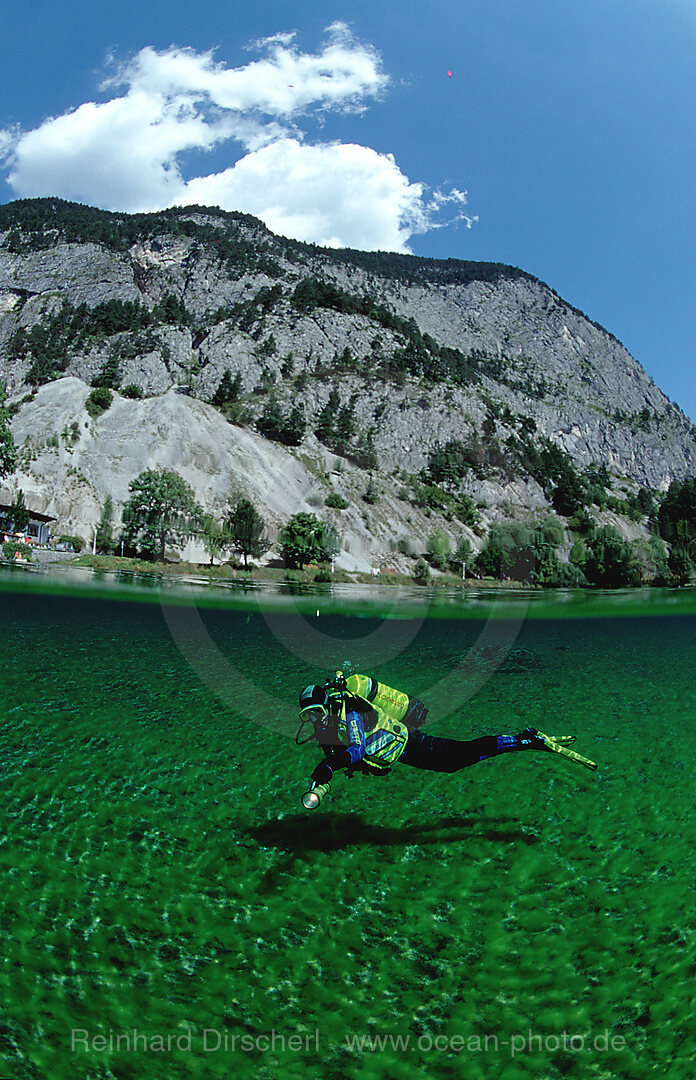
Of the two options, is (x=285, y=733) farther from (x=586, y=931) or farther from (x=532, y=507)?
(x=532, y=507)

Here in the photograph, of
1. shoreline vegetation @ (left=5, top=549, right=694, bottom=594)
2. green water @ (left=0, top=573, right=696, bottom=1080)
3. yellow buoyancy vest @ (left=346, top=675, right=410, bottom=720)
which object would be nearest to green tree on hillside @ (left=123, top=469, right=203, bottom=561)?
shoreline vegetation @ (left=5, top=549, right=694, bottom=594)

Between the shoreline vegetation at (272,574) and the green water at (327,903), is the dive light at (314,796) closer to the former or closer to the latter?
the green water at (327,903)

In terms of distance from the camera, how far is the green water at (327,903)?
456cm

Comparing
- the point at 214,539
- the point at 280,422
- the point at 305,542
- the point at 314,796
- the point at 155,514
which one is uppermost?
the point at 280,422

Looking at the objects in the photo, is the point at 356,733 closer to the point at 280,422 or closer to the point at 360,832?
the point at 360,832

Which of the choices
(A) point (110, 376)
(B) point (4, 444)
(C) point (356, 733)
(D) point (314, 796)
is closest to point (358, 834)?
(C) point (356, 733)

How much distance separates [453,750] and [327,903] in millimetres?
2394

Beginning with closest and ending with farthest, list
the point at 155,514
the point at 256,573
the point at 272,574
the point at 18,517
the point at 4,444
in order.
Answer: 1. the point at 4,444
2. the point at 18,517
3. the point at 256,573
4. the point at 272,574
5. the point at 155,514

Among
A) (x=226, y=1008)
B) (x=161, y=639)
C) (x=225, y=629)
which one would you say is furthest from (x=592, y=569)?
(x=226, y=1008)

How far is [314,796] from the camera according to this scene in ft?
18.6

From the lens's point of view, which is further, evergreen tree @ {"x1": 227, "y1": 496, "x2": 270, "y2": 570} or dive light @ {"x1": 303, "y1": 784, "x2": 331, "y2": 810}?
evergreen tree @ {"x1": 227, "y1": 496, "x2": 270, "y2": 570}

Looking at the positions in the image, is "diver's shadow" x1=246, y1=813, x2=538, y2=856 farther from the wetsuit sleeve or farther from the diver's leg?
the wetsuit sleeve

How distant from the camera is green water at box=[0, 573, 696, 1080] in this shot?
456 centimetres

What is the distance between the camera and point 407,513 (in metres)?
132
